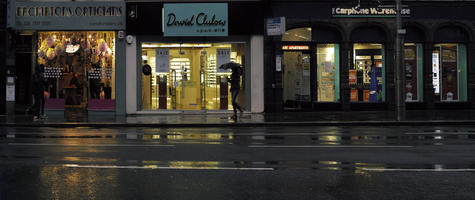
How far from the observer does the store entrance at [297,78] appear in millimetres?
23625

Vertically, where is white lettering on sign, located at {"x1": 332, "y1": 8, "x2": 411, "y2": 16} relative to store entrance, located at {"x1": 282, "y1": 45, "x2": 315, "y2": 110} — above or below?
above

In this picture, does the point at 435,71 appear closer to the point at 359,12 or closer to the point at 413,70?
the point at 413,70

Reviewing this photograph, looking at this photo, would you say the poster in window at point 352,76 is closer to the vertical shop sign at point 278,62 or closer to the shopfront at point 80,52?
the vertical shop sign at point 278,62

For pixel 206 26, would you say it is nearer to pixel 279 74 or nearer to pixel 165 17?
pixel 165 17

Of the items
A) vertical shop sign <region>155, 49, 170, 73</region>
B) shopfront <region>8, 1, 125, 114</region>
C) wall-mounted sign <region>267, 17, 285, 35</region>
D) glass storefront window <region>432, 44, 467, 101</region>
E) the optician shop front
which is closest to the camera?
wall-mounted sign <region>267, 17, 285, 35</region>

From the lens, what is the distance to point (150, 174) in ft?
23.9

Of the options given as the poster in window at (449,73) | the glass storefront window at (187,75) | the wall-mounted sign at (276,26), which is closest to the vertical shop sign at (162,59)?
the glass storefront window at (187,75)

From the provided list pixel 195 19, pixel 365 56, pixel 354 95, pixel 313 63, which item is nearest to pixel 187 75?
pixel 195 19

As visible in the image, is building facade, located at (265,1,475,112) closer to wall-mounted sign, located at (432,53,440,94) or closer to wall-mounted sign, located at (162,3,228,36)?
wall-mounted sign, located at (432,53,440,94)

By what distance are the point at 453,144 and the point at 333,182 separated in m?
5.66

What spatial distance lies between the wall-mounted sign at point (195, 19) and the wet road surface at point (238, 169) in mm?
11380

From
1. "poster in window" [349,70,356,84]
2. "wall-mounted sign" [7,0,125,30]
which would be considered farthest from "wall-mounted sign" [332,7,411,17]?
"wall-mounted sign" [7,0,125,30]

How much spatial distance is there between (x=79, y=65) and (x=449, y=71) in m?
17.2

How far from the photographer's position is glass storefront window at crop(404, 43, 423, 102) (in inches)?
947
